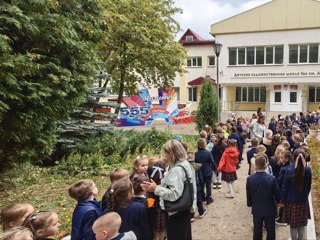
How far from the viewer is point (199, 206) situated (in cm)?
732

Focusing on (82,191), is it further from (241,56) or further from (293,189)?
(241,56)

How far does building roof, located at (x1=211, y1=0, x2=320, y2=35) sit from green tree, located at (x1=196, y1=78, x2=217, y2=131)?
18.3 metres

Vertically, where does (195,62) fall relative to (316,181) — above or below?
above

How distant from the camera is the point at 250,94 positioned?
3822cm

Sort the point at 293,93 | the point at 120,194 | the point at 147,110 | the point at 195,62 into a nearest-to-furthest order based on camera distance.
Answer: the point at 120,194 → the point at 147,110 → the point at 293,93 → the point at 195,62

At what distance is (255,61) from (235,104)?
540 centimetres

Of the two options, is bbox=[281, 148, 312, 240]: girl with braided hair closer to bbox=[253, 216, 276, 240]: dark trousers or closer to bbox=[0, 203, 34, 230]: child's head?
bbox=[253, 216, 276, 240]: dark trousers

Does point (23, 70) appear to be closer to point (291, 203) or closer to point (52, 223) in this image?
point (52, 223)

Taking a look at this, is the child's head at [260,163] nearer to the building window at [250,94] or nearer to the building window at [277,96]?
the building window at [277,96]

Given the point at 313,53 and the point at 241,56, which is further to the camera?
A: the point at 241,56

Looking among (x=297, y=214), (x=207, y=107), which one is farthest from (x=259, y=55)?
(x=297, y=214)

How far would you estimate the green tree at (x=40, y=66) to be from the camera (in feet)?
23.7

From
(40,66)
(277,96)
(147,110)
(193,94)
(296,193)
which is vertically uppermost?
(193,94)

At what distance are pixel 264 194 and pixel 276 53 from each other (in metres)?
32.2
